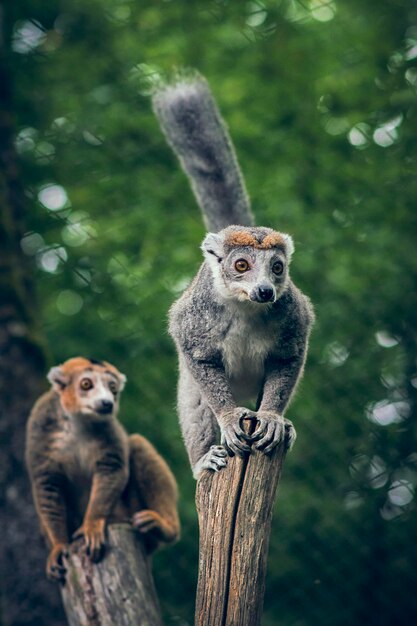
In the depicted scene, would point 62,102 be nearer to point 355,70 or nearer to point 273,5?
point 273,5

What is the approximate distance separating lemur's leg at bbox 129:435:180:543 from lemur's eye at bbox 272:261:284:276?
1531 millimetres

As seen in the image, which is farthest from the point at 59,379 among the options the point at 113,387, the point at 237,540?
the point at 237,540

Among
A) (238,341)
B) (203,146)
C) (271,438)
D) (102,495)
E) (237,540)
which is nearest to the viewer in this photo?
(237,540)

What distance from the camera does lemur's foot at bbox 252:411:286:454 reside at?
9.49ft

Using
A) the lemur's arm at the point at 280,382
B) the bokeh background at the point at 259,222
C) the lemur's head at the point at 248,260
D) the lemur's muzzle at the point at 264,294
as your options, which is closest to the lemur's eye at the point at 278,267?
the lemur's head at the point at 248,260

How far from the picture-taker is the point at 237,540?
109 inches

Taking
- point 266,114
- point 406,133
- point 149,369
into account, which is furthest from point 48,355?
point 406,133

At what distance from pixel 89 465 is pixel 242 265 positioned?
60.9 inches

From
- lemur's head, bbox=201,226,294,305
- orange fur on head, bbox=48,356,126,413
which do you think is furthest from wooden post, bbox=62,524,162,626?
lemur's head, bbox=201,226,294,305

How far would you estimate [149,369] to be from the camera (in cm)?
523

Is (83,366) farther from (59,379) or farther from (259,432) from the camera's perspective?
(259,432)

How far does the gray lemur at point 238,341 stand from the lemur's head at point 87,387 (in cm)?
58

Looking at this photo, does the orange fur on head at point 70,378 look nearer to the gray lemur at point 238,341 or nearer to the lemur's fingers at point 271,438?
the gray lemur at point 238,341

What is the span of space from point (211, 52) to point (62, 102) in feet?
3.58
